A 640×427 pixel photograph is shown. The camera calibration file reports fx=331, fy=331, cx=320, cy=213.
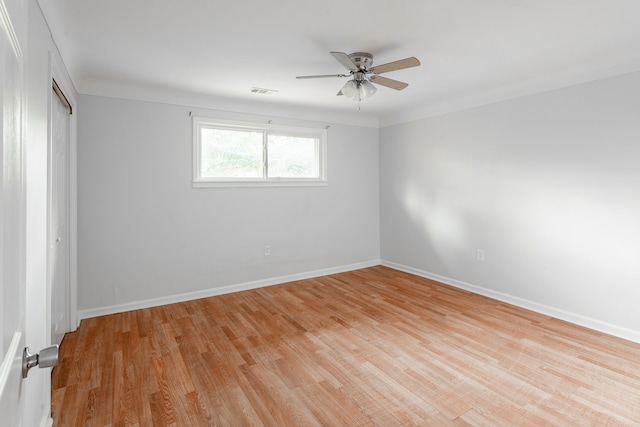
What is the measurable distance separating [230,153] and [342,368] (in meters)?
2.97

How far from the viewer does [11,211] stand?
2.16 feet

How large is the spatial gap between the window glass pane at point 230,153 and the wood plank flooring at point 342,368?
1.66 metres

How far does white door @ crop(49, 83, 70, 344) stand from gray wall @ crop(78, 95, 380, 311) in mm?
363

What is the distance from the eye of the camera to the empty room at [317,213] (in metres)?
1.97

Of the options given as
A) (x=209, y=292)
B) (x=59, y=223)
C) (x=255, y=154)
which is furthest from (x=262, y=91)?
(x=209, y=292)

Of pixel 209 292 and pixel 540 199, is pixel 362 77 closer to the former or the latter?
pixel 540 199

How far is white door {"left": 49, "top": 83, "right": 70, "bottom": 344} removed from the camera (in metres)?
2.50

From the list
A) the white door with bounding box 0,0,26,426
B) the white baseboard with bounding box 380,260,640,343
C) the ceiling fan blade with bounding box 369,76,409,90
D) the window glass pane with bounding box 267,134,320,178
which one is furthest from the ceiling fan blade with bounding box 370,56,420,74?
the white baseboard with bounding box 380,260,640,343

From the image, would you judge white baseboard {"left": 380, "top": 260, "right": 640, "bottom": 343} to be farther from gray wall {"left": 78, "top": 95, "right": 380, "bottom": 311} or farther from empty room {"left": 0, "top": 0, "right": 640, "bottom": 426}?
gray wall {"left": 78, "top": 95, "right": 380, "bottom": 311}

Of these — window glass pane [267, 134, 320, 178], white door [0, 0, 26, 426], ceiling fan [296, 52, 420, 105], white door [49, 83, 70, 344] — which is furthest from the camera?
window glass pane [267, 134, 320, 178]

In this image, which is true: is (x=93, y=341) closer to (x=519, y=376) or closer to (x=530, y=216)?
(x=519, y=376)

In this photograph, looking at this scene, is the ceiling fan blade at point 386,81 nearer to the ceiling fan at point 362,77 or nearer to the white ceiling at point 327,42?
the ceiling fan at point 362,77

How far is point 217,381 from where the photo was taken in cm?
228

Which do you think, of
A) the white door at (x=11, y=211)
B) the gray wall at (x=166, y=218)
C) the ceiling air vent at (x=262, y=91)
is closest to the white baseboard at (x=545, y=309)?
the gray wall at (x=166, y=218)
